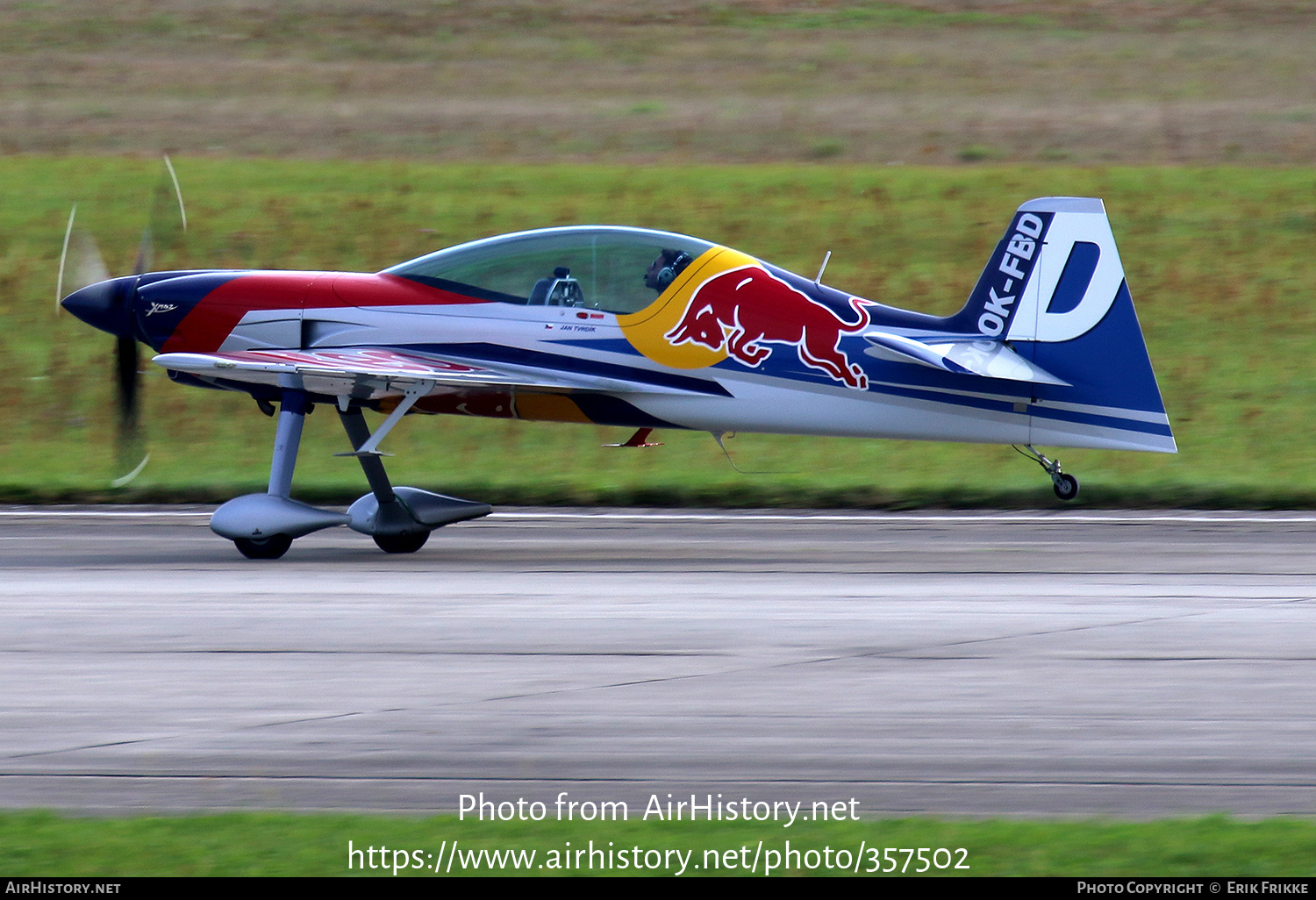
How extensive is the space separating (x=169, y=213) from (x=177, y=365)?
546 inches

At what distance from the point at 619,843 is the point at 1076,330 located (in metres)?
7.83

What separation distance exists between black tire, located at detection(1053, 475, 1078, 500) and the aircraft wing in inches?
124

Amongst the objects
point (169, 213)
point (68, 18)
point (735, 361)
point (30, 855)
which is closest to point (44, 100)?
point (68, 18)

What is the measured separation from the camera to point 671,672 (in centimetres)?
880

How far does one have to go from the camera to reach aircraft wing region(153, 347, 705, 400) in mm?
12500

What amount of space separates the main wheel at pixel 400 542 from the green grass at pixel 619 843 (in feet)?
23.4

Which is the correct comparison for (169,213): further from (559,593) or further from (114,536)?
(559,593)

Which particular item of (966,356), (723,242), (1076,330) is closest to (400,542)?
(966,356)

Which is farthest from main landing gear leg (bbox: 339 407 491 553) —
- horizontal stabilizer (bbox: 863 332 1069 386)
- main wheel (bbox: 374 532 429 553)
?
horizontal stabilizer (bbox: 863 332 1069 386)

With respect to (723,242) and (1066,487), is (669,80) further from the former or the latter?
(1066,487)

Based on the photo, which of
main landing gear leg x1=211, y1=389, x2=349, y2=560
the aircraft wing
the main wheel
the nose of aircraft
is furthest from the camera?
the nose of aircraft

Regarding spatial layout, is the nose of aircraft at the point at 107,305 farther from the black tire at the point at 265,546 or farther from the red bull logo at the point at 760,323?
the red bull logo at the point at 760,323

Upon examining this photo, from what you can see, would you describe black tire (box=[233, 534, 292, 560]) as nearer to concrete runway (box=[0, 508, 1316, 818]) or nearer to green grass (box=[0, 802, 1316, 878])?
concrete runway (box=[0, 508, 1316, 818])

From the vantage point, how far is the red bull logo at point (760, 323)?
12688 millimetres
